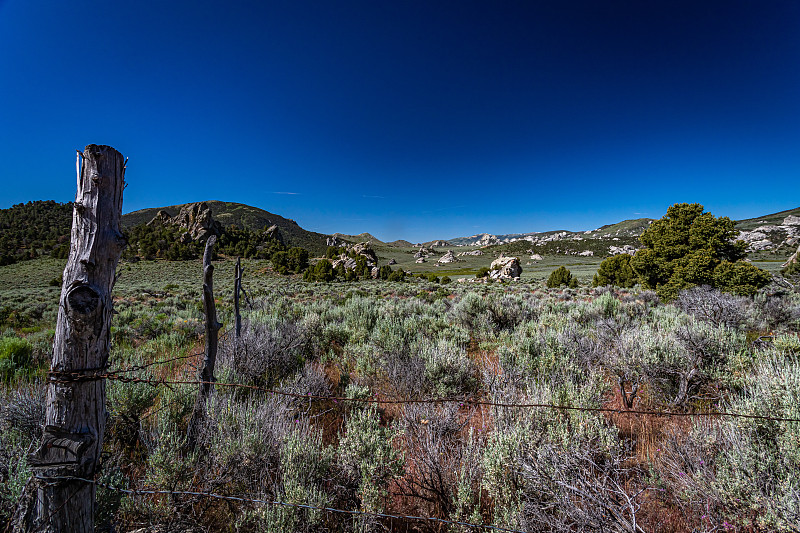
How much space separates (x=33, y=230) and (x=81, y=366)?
7678cm

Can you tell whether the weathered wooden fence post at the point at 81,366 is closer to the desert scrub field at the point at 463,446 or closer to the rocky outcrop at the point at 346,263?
the desert scrub field at the point at 463,446

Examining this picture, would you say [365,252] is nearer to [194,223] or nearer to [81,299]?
[194,223]

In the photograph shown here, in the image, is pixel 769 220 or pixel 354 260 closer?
pixel 354 260

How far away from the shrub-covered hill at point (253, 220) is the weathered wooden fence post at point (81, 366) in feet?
249

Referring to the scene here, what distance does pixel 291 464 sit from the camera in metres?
2.18

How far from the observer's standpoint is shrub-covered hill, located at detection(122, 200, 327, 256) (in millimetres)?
81875

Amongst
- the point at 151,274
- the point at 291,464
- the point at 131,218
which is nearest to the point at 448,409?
the point at 291,464

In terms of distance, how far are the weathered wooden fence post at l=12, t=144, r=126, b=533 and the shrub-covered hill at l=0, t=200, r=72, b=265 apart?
204ft

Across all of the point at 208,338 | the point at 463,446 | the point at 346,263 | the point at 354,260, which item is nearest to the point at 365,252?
the point at 354,260

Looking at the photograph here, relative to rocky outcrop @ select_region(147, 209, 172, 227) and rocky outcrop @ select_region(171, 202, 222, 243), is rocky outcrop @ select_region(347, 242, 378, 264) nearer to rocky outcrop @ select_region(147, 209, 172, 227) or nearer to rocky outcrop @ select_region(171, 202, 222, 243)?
rocky outcrop @ select_region(171, 202, 222, 243)

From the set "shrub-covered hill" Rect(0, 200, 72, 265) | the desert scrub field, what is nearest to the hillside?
the desert scrub field

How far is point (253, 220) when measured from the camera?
301 feet

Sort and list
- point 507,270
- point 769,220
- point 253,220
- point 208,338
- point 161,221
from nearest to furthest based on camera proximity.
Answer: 1. point 208,338
2. point 507,270
3. point 161,221
4. point 769,220
5. point 253,220

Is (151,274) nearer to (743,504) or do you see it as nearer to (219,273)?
(219,273)
